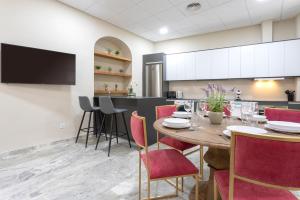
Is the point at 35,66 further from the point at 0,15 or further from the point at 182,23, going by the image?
the point at 182,23

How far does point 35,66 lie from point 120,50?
2726 mm

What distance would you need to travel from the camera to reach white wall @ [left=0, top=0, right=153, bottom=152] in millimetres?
2797

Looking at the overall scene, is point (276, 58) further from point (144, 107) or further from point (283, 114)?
point (144, 107)

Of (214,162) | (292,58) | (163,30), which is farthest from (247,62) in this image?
(214,162)

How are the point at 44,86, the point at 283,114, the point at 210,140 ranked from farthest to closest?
the point at 44,86 < the point at 283,114 < the point at 210,140

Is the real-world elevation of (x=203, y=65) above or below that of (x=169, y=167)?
above

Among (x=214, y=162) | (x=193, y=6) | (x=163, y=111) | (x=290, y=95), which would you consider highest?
(x=193, y=6)

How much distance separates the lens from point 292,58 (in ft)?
12.2

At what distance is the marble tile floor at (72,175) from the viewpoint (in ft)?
5.98

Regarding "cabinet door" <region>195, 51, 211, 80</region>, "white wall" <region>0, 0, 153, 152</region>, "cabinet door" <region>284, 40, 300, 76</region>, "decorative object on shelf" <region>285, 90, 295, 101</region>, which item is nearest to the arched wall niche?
"white wall" <region>0, 0, 153, 152</region>

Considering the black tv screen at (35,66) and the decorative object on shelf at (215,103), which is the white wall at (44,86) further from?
the decorative object on shelf at (215,103)

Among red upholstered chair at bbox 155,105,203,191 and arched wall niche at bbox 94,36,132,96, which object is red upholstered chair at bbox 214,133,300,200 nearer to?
red upholstered chair at bbox 155,105,203,191

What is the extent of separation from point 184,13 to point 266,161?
3789 mm

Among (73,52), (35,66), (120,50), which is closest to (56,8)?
(73,52)
